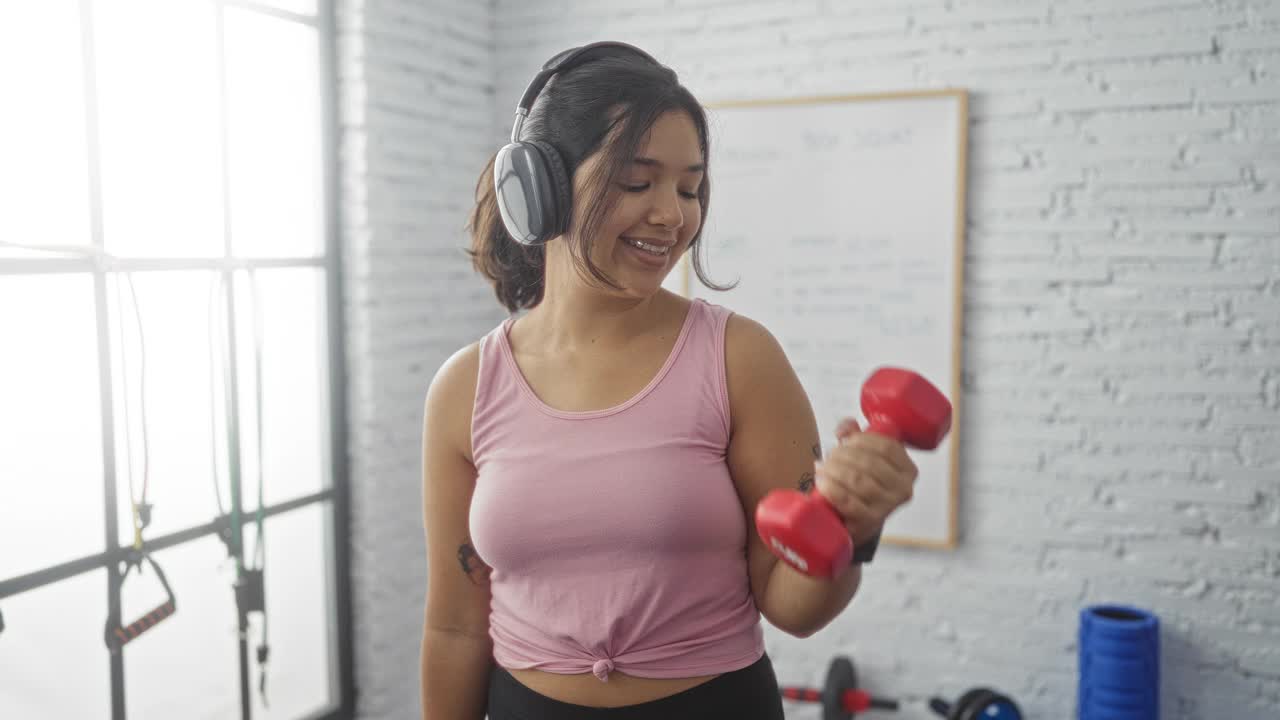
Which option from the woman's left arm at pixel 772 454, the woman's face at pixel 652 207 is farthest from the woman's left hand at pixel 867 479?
the woman's face at pixel 652 207

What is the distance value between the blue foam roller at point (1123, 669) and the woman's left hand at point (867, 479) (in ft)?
5.68

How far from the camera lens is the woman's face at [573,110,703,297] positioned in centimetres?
106

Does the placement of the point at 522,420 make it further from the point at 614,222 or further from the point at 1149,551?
the point at 1149,551

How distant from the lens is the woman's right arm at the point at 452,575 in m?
1.22

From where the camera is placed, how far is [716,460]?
3.51 feet

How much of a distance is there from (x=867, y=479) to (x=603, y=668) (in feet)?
1.28

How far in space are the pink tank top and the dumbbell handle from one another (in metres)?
1.58

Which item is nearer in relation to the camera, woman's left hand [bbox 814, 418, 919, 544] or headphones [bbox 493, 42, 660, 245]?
woman's left hand [bbox 814, 418, 919, 544]

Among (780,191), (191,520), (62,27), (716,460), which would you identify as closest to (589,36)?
(780,191)

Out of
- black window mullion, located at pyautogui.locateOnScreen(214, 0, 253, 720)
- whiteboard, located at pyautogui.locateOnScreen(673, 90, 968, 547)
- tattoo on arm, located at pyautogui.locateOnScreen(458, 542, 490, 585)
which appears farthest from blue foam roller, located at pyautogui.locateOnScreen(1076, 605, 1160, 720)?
black window mullion, located at pyautogui.locateOnScreen(214, 0, 253, 720)

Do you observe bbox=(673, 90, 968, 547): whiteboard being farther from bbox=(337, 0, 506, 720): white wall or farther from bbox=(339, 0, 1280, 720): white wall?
bbox=(337, 0, 506, 720): white wall

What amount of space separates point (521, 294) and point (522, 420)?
0.86 feet

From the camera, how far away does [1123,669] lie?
2.28 metres

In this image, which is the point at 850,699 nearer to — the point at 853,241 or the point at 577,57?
the point at 853,241
